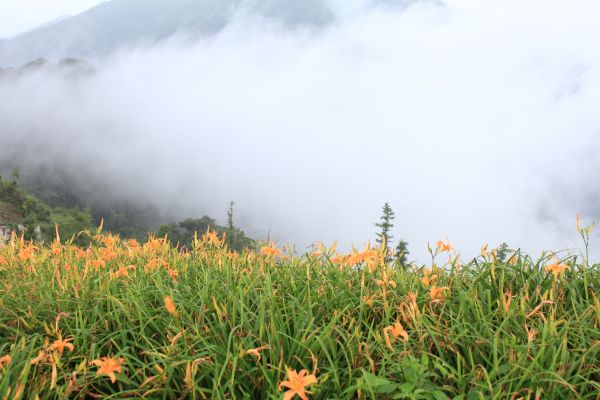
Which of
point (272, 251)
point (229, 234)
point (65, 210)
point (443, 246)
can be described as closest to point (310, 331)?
point (272, 251)

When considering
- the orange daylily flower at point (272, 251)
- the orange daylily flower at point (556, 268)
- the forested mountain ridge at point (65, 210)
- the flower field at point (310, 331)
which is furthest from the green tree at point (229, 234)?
the forested mountain ridge at point (65, 210)

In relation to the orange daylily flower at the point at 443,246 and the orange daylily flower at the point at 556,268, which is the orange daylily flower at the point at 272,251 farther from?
the orange daylily flower at the point at 556,268

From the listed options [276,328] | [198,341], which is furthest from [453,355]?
[198,341]

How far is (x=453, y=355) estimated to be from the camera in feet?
7.25

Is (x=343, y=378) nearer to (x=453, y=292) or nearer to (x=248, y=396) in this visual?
(x=248, y=396)

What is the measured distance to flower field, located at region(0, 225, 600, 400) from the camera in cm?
193

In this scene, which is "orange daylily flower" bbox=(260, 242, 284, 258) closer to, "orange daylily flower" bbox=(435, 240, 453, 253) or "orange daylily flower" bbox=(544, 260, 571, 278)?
"orange daylily flower" bbox=(435, 240, 453, 253)

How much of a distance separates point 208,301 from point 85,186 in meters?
193

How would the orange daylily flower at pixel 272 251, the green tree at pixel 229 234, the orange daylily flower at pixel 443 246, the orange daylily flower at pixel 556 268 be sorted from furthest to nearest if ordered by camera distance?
the green tree at pixel 229 234 < the orange daylily flower at pixel 272 251 < the orange daylily flower at pixel 443 246 < the orange daylily flower at pixel 556 268

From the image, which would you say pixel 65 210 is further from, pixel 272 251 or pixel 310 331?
pixel 310 331

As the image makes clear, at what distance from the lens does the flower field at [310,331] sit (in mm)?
1929

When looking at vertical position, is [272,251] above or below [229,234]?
above

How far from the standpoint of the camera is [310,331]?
88.5 inches

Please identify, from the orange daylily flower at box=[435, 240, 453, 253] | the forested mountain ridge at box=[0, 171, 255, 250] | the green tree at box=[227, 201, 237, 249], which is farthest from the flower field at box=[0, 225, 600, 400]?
the forested mountain ridge at box=[0, 171, 255, 250]
